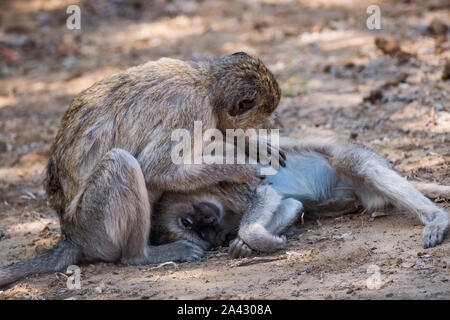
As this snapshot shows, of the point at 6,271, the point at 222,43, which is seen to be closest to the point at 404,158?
the point at 6,271

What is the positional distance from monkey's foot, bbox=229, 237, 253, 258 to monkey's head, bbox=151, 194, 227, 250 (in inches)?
16.8

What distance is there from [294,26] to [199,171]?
5.77 m

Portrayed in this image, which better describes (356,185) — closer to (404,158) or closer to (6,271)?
(404,158)

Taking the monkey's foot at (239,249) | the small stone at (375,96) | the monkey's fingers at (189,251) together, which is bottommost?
the monkey's fingers at (189,251)

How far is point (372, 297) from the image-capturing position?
3879 mm

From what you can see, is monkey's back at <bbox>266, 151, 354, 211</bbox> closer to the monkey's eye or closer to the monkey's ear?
the monkey's ear

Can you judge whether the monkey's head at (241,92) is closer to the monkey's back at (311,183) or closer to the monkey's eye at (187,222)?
the monkey's back at (311,183)

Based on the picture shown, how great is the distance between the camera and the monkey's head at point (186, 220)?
17.8 feet

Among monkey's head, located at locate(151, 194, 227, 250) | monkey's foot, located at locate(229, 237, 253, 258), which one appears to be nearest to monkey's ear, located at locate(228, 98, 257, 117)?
monkey's head, located at locate(151, 194, 227, 250)

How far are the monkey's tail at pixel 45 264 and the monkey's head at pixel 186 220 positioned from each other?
2.33ft

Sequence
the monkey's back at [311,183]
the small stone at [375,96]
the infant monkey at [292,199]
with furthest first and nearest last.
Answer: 1. the small stone at [375,96]
2. the monkey's back at [311,183]
3. the infant monkey at [292,199]

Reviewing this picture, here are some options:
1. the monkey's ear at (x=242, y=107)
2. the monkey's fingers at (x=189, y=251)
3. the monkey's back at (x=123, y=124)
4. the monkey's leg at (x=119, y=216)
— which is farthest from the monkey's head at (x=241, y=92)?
the monkey's fingers at (x=189, y=251)

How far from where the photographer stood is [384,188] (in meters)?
5.18

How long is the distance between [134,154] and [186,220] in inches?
27.6
